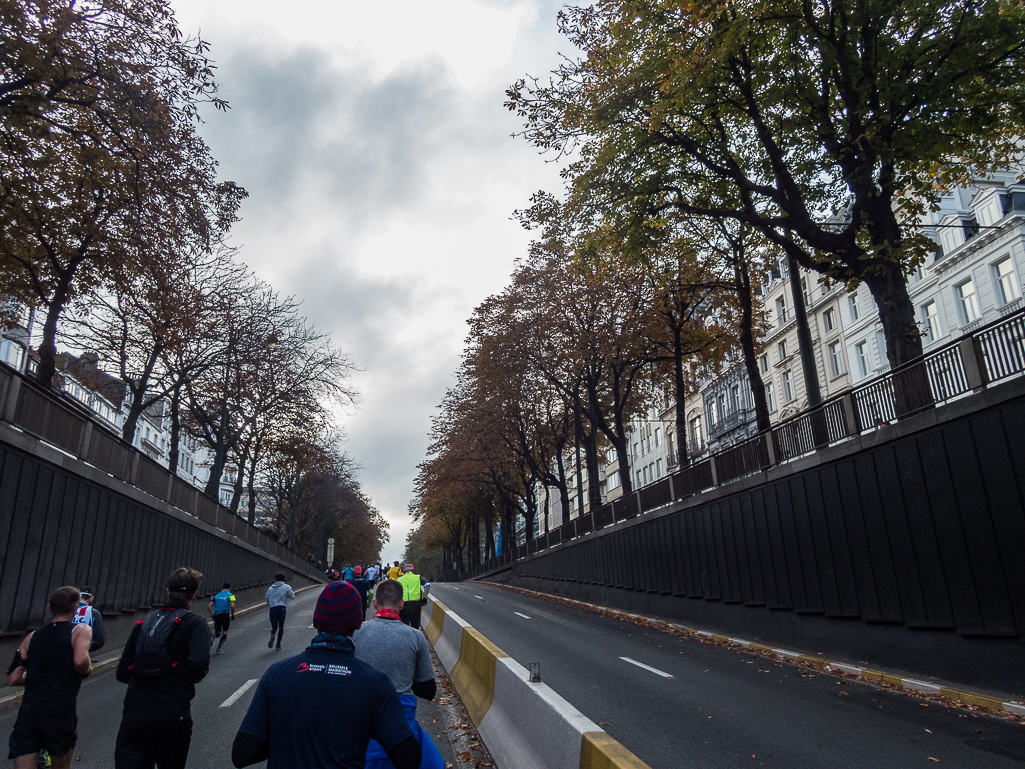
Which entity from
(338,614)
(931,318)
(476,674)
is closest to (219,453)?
(476,674)

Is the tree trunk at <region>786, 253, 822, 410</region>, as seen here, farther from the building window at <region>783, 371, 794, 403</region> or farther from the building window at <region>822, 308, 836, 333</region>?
the building window at <region>783, 371, 794, 403</region>

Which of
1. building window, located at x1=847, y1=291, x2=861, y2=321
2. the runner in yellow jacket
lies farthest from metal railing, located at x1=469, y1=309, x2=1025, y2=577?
building window, located at x1=847, y1=291, x2=861, y2=321

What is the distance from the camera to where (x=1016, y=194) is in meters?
30.0

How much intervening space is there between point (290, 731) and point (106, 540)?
15.9 meters

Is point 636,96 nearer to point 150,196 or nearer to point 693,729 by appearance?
point 150,196

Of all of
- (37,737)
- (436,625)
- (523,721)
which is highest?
(436,625)

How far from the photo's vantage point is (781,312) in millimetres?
49094

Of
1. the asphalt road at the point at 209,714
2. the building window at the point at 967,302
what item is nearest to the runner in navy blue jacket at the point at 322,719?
the asphalt road at the point at 209,714

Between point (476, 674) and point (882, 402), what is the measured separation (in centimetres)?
928

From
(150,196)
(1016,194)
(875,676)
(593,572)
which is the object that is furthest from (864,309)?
(150,196)

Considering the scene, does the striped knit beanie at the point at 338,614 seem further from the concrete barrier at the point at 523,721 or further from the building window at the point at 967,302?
the building window at the point at 967,302

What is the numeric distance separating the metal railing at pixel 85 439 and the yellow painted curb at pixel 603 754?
39.3 ft

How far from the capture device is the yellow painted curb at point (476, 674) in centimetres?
789

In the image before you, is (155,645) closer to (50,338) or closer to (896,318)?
(896,318)
